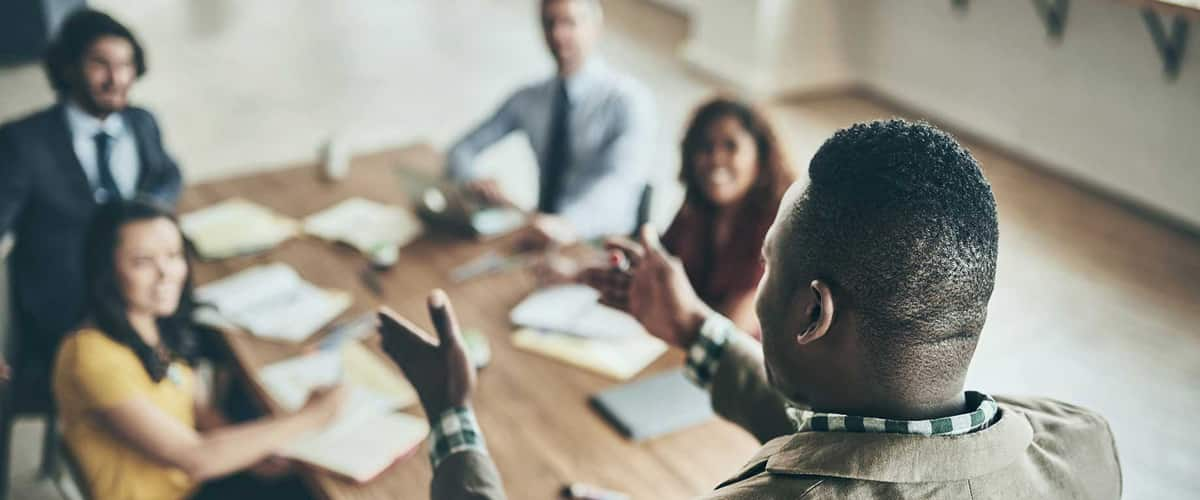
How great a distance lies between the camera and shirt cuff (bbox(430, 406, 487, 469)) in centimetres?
143

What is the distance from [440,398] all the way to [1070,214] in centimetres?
377

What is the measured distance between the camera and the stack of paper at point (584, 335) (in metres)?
2.07

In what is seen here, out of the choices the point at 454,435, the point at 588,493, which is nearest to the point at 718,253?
the point at 588,493

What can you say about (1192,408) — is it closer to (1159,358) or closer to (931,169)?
(1159,358)

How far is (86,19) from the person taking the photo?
2.46 m

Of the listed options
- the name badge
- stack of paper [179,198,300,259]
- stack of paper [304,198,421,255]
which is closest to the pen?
the name badge

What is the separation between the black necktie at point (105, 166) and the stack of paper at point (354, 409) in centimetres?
80

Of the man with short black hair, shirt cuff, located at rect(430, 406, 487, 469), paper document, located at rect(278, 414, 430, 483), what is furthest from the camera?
paper document, located at rect(278, 414, 430, 483)

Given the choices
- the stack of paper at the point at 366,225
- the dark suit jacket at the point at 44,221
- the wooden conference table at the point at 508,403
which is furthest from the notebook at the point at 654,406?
the dark suit jacket at the point at 44,221

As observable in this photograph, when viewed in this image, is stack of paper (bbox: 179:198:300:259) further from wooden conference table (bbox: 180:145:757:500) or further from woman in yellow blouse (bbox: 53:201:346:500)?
woman in yellow blouse (bbox: 53:201:346:500)

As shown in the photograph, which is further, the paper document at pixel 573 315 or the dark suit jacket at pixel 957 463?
the paper document at pixel 573 315

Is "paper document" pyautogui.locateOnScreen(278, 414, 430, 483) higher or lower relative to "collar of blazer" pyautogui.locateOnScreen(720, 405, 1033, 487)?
lower

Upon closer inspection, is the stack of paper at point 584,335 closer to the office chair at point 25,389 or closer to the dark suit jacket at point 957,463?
the dark suit jacket at point 957,463

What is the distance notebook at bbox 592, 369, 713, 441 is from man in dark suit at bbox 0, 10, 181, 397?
141 centimetres
